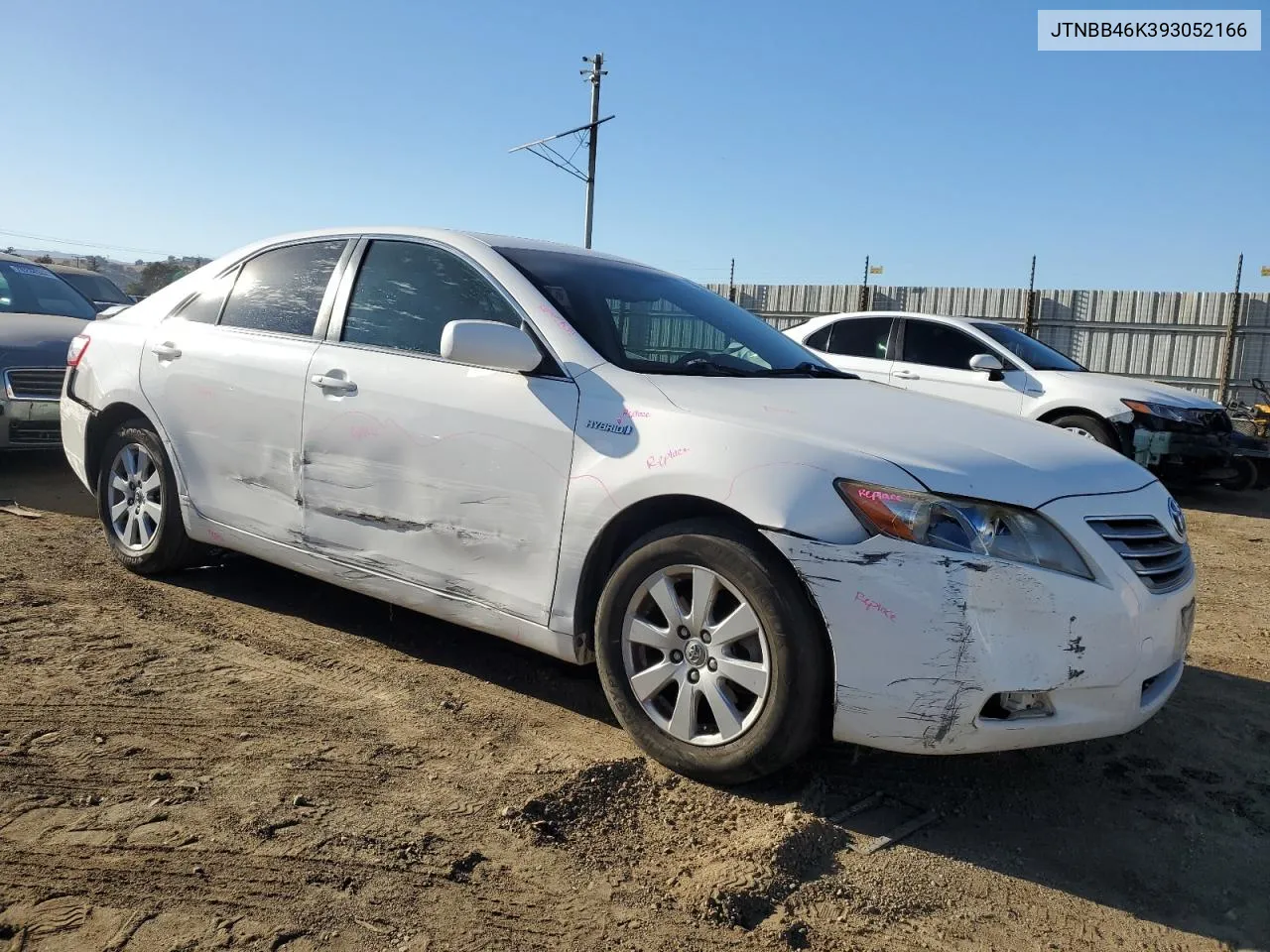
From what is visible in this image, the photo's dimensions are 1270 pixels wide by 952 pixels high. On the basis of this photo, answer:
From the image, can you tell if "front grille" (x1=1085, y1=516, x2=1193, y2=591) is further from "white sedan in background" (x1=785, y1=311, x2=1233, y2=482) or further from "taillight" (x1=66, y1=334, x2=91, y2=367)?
"white sedan in background" (x1=785, y1=311, x2=1233, y2=482)

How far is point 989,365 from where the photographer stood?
8.63 meters

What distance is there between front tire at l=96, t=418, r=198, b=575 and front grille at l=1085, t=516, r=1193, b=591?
12.3ft

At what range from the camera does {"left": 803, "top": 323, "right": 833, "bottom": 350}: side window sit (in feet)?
32.3

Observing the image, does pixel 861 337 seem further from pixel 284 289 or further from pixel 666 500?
pixel 666 500

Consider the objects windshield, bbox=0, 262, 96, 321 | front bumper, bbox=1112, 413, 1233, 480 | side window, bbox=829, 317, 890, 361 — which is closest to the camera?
windshield, bbox=0, 262, 96, 321

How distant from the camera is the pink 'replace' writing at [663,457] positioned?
2.91 metres

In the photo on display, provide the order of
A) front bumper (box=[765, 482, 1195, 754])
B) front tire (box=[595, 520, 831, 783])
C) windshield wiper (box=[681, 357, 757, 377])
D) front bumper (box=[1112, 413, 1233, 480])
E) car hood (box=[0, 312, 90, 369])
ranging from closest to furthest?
front bumper (box=[765, 482, 1195, 754]), front tire (box=[595, 520, 831, 783]), windshield wiper (box=[681, 357, 757, 377]), car hood (box=[0, 312, 90, 369]), front bumper (box=[1112, 413, 1233, 480])

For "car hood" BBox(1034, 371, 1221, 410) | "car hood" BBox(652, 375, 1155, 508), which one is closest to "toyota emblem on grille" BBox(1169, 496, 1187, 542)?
"car hood" BBox(652, 375, 1155, 508)

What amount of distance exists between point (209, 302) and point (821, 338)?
21.6ft

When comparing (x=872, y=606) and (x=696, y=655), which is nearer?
(x=872, y=606)

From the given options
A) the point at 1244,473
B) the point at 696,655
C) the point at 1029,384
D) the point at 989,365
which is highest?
the point at 989,365

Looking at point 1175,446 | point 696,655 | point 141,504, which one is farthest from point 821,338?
point 696,655

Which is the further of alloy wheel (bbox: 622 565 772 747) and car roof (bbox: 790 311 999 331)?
car roof (bbox: 790 311 999 331)

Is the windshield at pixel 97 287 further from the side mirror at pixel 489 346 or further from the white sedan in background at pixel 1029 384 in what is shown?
the side mirror at pixel 489 346
